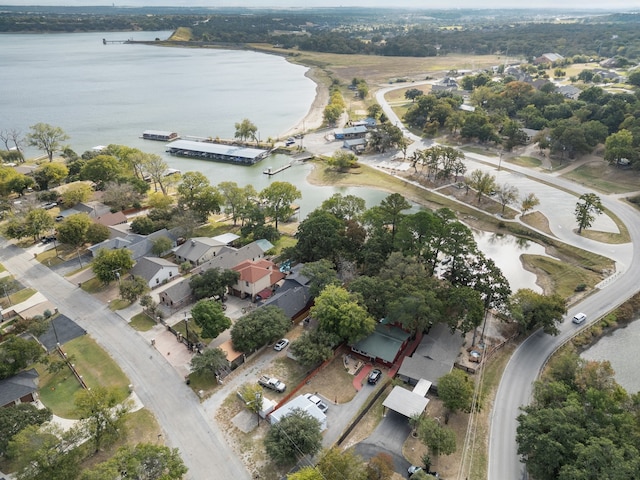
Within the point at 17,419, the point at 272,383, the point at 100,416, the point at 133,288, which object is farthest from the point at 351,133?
the point at 17,419

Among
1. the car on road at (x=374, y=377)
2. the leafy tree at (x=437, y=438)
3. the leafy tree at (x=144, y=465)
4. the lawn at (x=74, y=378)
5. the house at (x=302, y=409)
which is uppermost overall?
the leafy tree at (x=144, y=465)

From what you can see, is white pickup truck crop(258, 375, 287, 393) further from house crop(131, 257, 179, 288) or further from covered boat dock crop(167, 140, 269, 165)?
covered boat dock crop(167, 140, 269, 165)

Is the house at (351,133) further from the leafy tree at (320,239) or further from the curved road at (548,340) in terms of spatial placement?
the leafy tree at (320,239)

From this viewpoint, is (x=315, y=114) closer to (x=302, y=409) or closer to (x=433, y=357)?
(x=433, y=357)

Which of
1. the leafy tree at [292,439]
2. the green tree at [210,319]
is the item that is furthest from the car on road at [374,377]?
the green tree at [210,319]

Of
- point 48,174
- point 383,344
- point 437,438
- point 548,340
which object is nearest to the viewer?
point 437,438

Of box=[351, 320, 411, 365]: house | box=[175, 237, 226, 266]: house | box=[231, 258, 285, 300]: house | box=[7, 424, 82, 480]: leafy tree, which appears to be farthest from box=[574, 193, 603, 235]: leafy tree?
box=[7, 424, 82, 480]: leafy tree

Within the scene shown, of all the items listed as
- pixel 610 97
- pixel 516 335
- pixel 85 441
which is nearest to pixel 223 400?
pixel 85 441
